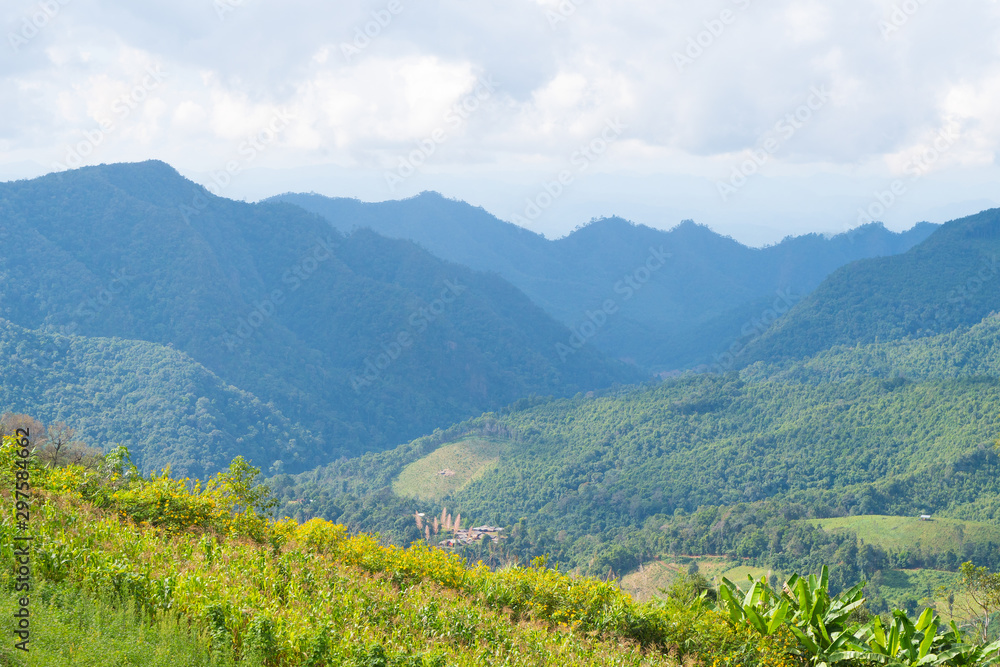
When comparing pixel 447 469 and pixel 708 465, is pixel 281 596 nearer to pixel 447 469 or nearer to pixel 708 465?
pixel 708 465

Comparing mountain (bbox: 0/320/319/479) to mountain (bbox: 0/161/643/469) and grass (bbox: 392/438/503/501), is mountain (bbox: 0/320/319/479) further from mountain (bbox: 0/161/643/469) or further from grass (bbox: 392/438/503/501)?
grass (bbox: 392/438/503/501)

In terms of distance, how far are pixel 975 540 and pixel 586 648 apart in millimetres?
59252

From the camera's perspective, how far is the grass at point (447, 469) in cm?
9475

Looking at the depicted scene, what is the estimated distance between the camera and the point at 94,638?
23.5 ft

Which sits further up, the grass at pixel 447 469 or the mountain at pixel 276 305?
the mountain at pixel 276 305

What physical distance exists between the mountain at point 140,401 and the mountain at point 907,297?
113 meters

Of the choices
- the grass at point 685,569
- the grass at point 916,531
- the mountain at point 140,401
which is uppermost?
the mountain at point 140,401

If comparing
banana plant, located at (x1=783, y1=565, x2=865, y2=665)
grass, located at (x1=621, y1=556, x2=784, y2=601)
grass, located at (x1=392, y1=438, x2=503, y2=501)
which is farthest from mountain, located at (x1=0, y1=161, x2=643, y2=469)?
banana plant, located at (x1=783, y1=565, x2=865, y2=665)

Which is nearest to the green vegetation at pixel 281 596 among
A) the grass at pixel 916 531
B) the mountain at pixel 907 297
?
the grass at pixel 916 531

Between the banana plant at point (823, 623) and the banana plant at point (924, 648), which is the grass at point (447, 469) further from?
the banana plant at point (924, 648)

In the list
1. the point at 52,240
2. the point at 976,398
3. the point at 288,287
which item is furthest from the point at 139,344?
the point at 976,398

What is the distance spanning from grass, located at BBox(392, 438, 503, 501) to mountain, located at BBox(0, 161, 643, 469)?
1131 inches

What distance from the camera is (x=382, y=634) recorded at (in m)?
8.43

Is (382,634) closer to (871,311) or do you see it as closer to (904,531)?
(904,531)
